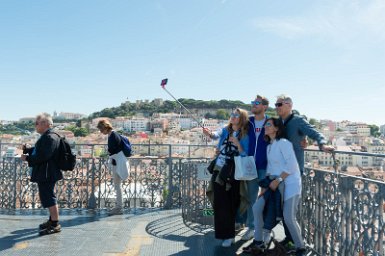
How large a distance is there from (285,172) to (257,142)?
0.75 meters

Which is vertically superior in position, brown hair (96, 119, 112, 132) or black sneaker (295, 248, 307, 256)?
brown hair (96, 119, 112, 132)

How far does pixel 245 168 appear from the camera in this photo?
14.2 feet

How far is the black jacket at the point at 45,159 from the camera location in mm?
5141

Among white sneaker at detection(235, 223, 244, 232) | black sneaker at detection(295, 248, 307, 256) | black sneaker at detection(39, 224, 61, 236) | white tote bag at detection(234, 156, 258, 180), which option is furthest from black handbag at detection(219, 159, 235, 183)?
black sneaker at detection(39, 224, 61, 236)

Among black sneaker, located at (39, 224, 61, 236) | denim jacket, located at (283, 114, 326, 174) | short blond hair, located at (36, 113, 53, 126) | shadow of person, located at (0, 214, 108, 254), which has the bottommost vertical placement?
shadow of person, located at (0, 214, 108, 254)

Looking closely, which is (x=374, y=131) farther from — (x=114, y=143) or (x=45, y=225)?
(x=45, y=225)

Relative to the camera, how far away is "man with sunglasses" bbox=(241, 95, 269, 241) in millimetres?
4547

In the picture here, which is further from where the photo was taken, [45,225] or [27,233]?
[45,225]

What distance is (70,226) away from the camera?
19.6 feet

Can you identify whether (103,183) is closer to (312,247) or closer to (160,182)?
(160,182)

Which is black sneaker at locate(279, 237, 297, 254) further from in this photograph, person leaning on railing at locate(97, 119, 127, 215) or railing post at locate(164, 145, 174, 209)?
railing post at locate(164, 145, 174, 209)

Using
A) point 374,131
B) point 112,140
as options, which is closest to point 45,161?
point 112,140

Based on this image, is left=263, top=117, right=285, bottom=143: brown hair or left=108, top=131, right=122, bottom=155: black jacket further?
left=108, top=131, right=122, bottom=155: black jacket

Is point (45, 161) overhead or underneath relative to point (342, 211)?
overhead
